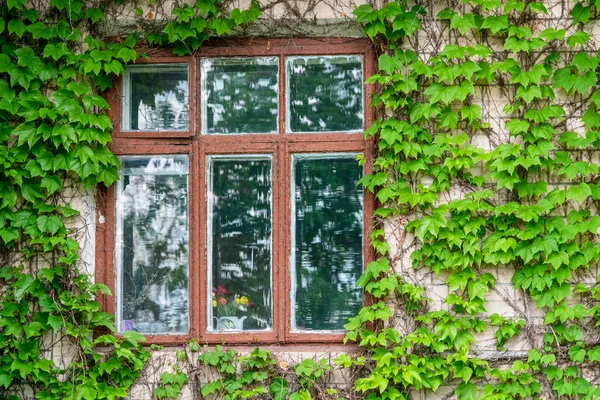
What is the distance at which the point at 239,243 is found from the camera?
4117 millimetres

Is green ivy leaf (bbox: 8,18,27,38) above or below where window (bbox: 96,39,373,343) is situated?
above

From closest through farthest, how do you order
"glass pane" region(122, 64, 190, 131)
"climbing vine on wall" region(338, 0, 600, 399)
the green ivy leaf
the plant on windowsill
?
1. "climbing vine on wall" region(338, 0, 600, 399)
2. the green ivy leaf
3. the plant on windowsill
4. "glass pane" region(122, 64, 190, 131)

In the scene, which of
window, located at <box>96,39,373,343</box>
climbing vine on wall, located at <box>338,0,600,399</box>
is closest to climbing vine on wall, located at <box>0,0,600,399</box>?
climbing vine on wall, located at <box>338,0,600,399</box>

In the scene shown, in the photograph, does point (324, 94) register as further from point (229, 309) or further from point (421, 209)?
point (229, 309)

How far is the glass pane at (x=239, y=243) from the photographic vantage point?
408 cm

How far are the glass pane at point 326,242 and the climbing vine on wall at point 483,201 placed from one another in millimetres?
172

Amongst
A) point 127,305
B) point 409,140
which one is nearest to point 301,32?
point 409,140

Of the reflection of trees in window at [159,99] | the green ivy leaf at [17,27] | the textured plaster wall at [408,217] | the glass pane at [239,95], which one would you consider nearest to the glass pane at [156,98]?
the reflection of trees in window at [159,99]

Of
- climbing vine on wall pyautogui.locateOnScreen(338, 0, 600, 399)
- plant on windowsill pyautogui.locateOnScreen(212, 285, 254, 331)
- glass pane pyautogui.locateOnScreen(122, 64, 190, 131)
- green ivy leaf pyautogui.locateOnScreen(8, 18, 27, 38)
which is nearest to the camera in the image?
climbing vine on wall pyautogui.locateOnScreen(338, 0, 600, 399)

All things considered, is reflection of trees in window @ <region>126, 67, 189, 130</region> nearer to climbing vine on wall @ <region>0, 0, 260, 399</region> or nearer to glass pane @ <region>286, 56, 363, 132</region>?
climbing vine on wall @ <region>0, 0, 260, 399</region>

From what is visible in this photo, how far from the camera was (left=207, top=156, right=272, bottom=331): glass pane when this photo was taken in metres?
4.08

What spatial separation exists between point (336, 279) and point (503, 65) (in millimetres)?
1580

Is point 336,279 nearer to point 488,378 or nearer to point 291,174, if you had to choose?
point 291,174

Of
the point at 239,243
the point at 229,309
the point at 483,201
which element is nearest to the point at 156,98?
the point at 239,243
